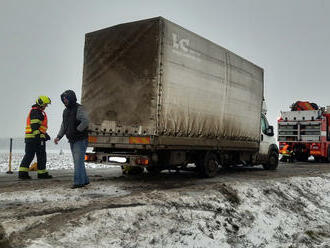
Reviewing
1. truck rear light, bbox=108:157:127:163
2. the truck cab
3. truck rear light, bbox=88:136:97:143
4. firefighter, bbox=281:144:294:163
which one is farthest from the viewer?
firefighter, bbox=281:144:294:163

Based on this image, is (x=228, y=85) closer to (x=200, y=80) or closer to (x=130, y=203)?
(x=200, y=80)

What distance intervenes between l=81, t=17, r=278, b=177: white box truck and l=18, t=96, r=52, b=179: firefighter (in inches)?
43.6

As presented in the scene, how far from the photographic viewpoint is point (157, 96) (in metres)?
7.24

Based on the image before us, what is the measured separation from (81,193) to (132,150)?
197 centimetres

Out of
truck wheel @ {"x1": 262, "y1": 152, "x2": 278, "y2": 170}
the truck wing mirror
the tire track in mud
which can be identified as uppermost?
the truck wing mirror

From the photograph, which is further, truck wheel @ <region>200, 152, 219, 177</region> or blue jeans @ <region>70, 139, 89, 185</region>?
truck wheel @ <region>200, 152, 219, 177</region>

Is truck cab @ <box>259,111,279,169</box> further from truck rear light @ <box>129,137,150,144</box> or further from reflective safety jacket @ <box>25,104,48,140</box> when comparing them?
reflective safety jacket @ <box>25,104,48,140</box>

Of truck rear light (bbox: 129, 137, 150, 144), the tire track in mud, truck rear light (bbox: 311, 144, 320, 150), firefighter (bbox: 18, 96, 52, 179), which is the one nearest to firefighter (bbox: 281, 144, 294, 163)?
truck rear light (bbox: 311, 144, 320, 150)

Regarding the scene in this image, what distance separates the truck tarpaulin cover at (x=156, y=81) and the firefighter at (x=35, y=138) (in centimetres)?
116

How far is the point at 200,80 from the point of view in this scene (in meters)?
8.42

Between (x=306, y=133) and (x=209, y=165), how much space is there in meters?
11.7

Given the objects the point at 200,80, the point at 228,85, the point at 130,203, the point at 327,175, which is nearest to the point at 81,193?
the point at 130,203

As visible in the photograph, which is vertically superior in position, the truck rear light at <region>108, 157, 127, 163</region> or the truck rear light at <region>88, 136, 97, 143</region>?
the truck rear light at <region>88, 136, 97, 143</region>

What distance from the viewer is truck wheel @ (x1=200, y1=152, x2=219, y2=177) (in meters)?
8.86
